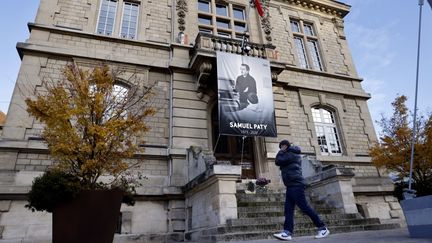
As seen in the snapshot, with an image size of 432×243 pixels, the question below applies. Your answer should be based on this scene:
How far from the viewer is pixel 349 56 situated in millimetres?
14859

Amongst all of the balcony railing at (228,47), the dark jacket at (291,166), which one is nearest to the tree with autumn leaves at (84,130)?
the dark jacket at (291,166)

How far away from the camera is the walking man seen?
443cm

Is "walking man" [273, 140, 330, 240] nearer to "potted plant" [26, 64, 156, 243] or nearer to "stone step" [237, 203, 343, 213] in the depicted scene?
"stone step" [237, 203, 343, 213]

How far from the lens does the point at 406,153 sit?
9.21 meters

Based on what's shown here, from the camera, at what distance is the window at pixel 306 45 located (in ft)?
45.7

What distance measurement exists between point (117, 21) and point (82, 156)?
759 centimetres

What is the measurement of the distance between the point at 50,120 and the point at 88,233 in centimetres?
225

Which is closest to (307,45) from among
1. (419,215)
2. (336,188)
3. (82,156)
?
(336,188)

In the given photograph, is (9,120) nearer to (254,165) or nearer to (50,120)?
(50,120)

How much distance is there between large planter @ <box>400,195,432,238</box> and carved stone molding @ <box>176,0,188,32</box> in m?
9.88

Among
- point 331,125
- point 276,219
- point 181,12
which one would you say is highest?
point 181,12

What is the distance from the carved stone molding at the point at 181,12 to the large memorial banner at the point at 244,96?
2.79 metres

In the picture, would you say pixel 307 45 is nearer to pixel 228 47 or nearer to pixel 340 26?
pixel 340 26

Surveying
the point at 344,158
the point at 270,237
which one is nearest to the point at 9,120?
the point at 270,237
